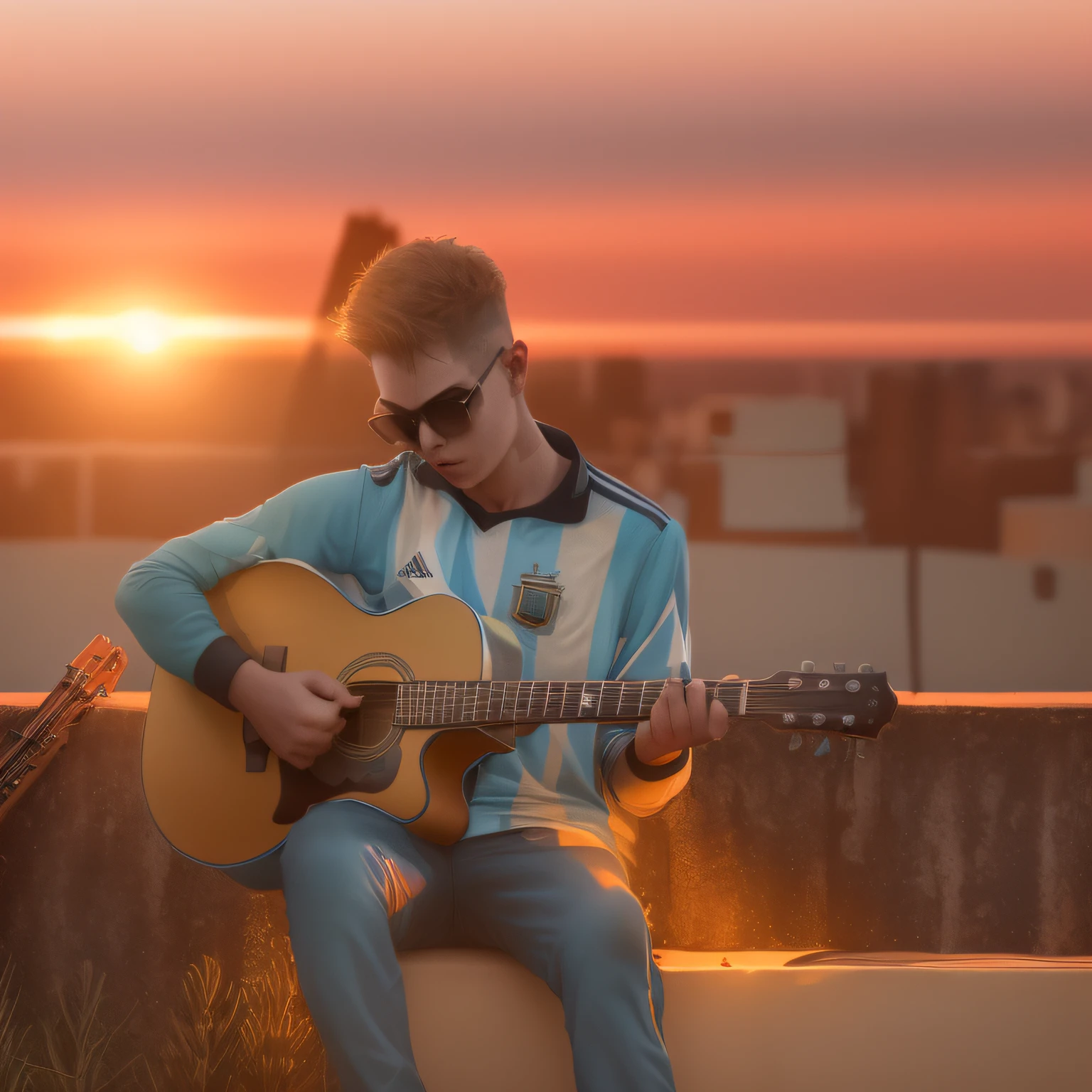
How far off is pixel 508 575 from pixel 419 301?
0.51 metres

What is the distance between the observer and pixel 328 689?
1757 millimetres

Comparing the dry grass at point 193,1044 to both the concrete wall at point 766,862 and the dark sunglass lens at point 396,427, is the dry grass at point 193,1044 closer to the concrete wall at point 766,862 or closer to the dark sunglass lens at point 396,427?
the concrete wall at point 766,862

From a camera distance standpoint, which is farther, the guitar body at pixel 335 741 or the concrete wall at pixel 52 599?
the concrete wall at pixel 52 599

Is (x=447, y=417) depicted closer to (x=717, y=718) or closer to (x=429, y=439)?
(x=429, y=439)

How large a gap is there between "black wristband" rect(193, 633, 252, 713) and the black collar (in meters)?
0.48

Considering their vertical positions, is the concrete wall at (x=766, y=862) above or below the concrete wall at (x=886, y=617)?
below

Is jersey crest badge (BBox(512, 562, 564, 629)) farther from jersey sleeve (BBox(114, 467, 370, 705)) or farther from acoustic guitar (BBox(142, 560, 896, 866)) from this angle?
jersey sleeve (BBox(114, 467, 370, 705))

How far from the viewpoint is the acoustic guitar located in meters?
1.62

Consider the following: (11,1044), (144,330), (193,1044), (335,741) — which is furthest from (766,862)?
(144,330)

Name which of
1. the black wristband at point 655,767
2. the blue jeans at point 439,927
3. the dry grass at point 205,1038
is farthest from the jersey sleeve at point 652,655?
the dry grass at point 205,1038

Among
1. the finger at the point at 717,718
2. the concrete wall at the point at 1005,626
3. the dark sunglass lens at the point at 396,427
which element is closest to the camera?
the finger at the point at 717,718

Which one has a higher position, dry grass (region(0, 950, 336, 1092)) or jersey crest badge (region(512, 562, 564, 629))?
jersey crest badge (region(512, 562, 564, 629))

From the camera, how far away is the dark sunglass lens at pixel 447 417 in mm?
1796

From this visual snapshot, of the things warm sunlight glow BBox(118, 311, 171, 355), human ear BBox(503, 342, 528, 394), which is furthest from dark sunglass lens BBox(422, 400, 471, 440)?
warm sunlight glow BBox(118, 311, 171, 355)
